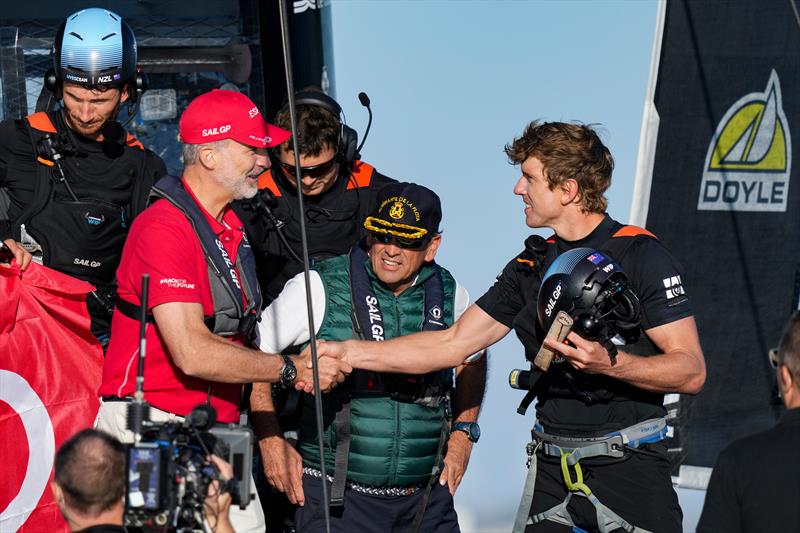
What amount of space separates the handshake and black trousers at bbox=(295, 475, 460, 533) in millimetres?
448

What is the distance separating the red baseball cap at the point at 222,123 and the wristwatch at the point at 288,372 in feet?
2.62

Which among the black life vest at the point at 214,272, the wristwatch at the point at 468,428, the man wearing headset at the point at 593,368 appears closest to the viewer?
the man wearing headset at the point at 593,368

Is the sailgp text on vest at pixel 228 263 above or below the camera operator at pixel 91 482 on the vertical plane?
above

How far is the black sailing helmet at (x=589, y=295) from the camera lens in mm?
4055

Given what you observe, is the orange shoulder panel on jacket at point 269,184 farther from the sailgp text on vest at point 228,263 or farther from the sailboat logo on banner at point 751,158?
the sailboat logo on banner at point 751,158

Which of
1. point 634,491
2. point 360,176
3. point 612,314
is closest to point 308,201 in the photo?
point 360,176

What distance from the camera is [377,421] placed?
4875 millimetres

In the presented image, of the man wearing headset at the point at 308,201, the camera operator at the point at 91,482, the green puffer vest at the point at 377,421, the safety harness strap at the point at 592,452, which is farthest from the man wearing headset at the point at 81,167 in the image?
the safety harness strap at the point at 592,452

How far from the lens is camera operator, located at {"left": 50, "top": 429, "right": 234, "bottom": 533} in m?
3.31

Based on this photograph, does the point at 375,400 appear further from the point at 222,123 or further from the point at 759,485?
the point at 759,485

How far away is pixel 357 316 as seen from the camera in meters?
4.90

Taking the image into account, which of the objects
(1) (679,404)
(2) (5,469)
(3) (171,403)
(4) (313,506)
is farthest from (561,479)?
(1) (679,404)

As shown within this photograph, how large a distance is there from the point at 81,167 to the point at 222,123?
0.88 m

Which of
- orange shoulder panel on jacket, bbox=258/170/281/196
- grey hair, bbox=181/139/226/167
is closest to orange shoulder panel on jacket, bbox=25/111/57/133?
grey hair, bbox=181/139/226/167
